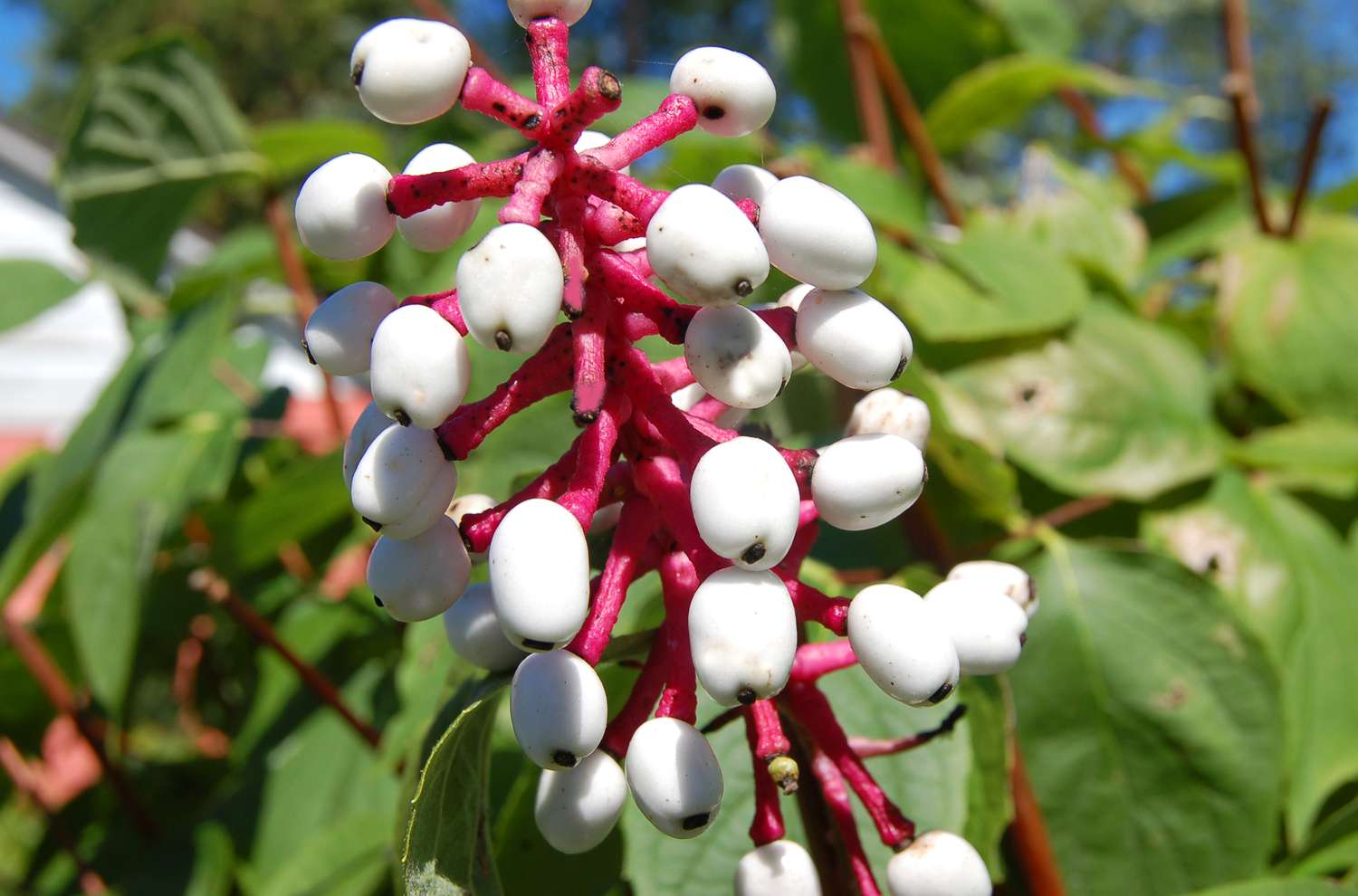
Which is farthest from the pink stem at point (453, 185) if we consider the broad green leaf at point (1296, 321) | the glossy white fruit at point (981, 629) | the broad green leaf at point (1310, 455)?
the broad green leaf at point (1296, 321)

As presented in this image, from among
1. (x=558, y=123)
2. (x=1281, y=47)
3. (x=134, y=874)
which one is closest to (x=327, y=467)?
(x=134, y=874)

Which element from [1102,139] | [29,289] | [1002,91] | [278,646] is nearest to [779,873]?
[278,646]

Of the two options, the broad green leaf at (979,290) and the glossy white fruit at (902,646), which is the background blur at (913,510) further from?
the glossy white fruit at (902,646)

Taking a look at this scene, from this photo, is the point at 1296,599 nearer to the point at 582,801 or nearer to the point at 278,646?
the point at 582,801

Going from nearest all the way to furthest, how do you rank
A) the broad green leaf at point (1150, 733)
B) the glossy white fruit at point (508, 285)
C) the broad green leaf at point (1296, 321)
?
1. the glossy white fruit at point (508, 285)
2. the broad green leaf at point (1150, 733)
3. the broad green leaf at point (1296, 321)

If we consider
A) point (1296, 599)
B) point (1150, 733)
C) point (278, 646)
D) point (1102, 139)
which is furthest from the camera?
point (1102, 139)

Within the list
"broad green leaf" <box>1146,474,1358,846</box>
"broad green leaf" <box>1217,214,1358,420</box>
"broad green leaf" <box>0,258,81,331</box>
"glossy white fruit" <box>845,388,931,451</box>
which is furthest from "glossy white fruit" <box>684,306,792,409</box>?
"broad green leaf" <box>0,258,81,331</box>
